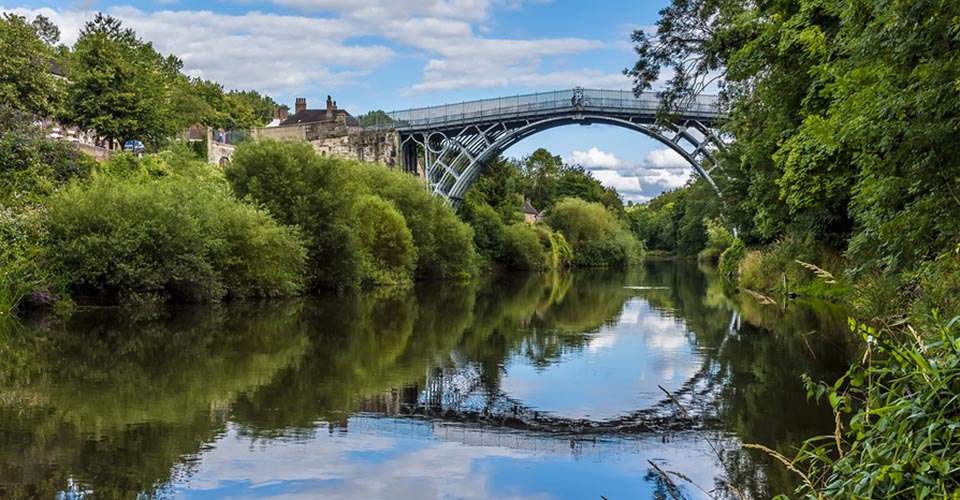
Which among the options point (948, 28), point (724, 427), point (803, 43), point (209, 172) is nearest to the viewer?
point (948, 28)

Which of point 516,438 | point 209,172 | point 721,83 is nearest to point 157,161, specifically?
point 209,172

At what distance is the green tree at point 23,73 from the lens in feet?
128

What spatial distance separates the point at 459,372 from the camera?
43.3 ft

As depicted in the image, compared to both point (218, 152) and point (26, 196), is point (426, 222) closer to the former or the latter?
point (218, 152)

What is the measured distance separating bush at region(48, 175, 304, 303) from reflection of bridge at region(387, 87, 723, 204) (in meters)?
23.5

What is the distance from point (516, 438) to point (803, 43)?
11.5 m

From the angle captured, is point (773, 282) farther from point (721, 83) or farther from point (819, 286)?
point (721, 83)

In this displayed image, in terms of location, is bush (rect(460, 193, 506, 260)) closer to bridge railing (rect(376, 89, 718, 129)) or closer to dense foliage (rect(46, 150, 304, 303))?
bridge railing (rect(376, 89, 718, 129))

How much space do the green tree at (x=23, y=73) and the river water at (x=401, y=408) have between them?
2445cm

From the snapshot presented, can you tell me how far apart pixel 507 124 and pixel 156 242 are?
93.1 feet

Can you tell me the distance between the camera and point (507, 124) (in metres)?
48.7

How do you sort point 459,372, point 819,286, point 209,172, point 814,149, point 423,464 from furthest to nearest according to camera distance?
point 209,172
point 819,286
point 814,149
point 459,372
point 423,464

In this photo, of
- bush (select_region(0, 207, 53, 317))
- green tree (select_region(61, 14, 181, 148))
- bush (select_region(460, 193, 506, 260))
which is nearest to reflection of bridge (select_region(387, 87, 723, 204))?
bush (select_region(460, 193, 506, 260))

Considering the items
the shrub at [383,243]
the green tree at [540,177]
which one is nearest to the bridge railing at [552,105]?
the shrub at [383,243]
